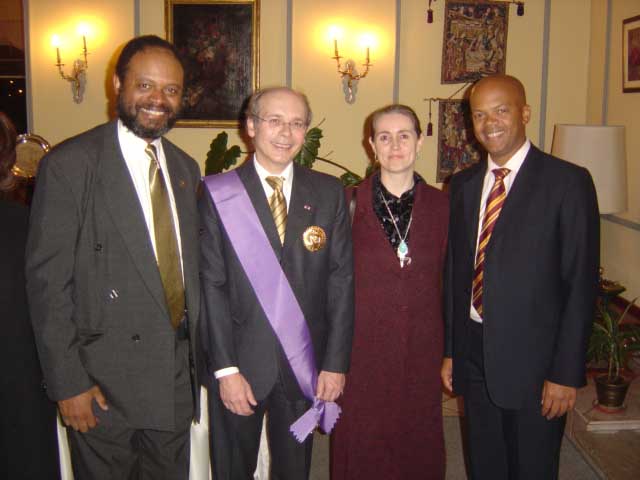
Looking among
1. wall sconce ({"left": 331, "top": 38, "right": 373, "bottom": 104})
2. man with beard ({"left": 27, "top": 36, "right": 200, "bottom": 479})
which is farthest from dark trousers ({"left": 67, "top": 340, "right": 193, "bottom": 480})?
wall sconce ({"left": 331, "top": 38, "right": 373, "bottom": 104})

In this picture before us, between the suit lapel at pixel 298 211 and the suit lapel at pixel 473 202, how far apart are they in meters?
0.55

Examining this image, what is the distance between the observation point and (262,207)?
6.39ft

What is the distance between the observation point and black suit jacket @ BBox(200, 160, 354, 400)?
190 centimetres

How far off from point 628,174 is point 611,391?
165 cm

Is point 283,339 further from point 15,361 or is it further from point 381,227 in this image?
point 15,361

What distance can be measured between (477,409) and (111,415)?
1236 mm

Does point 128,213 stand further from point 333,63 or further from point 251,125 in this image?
point 333,63

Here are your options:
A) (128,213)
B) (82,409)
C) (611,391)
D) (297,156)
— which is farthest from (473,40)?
(82,409)

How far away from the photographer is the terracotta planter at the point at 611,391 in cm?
298

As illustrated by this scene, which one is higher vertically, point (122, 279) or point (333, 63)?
point (333, 63)

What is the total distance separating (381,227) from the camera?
7.00 feet

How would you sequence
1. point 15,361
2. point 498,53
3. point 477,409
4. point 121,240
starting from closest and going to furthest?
point 15,361 < point 121,240 < point 477,409 < point 498,53

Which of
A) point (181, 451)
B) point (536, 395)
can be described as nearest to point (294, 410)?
point (181, 451)

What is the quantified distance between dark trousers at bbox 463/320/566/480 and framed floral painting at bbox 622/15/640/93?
8.97 feet
